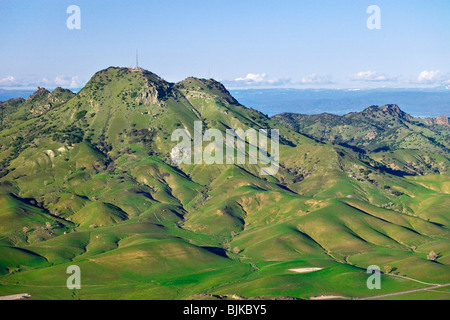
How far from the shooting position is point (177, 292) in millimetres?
172000

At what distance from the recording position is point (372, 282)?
169 meters
